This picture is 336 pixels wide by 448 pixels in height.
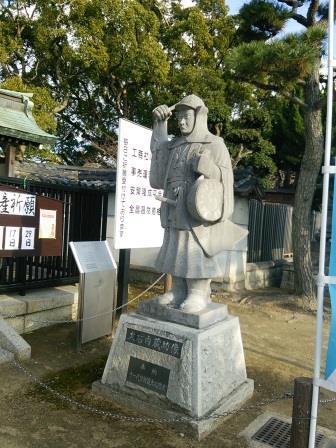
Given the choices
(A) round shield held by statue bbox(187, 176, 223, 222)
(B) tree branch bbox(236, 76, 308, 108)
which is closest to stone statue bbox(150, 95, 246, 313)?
(A) round shield held by statue bbox(187, 176, 223, 222)

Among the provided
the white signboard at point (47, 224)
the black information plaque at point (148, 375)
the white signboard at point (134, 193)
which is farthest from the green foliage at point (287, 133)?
the black information plaque at point (148, 375)

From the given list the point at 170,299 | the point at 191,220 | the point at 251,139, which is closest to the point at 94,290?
the point at 170,299

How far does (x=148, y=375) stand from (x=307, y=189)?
6361 millimetres

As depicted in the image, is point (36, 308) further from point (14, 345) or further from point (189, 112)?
point (189, 112)

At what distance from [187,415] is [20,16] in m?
20.2

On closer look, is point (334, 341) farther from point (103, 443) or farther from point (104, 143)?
point (104, 143)

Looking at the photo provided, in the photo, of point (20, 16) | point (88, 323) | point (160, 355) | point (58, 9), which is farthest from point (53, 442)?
point (20, 16)

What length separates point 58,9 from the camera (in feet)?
58.9

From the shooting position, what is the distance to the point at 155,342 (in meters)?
3.78

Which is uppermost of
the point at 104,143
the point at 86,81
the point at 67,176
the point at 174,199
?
the point at 86,81

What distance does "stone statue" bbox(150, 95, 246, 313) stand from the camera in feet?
12.3

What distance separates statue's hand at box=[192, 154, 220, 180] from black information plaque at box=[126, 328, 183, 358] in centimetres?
155

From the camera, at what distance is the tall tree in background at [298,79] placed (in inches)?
301

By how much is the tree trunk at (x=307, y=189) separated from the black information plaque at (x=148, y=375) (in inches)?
232
